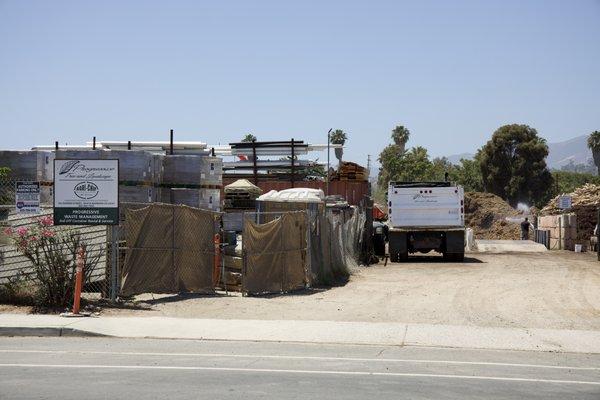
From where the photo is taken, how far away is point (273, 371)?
998 cm

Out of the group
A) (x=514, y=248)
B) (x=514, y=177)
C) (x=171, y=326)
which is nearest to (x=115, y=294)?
(x=171, y=326)

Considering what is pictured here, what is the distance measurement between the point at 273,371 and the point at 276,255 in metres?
8.68

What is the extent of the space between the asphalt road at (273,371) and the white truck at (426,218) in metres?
18.9

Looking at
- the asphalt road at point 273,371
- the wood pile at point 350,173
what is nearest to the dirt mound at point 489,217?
the wood pile at point 350,173

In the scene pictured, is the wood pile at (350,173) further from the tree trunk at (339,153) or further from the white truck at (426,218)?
the white truck at (426,218)

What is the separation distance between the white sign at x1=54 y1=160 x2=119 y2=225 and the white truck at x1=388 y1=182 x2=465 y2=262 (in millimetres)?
16429

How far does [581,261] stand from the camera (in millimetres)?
32406

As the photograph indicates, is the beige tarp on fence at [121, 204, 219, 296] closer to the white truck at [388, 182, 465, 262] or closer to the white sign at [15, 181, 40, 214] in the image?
the white sign at [15, 181, 40, 214]

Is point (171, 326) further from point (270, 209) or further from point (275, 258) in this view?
point (270, 209)

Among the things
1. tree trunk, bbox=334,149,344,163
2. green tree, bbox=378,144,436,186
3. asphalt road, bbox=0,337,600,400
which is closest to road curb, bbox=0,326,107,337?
asphalt road, bbox=0,337,600,400

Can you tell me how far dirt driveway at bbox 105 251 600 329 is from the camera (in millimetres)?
15742

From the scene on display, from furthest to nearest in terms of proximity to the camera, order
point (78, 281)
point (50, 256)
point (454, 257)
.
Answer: point (454, 257)
point (50, 256)
point (78, 281)

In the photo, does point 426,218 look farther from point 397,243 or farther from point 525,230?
point 525,230

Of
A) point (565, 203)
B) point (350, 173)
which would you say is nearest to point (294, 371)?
point (350, 173)
